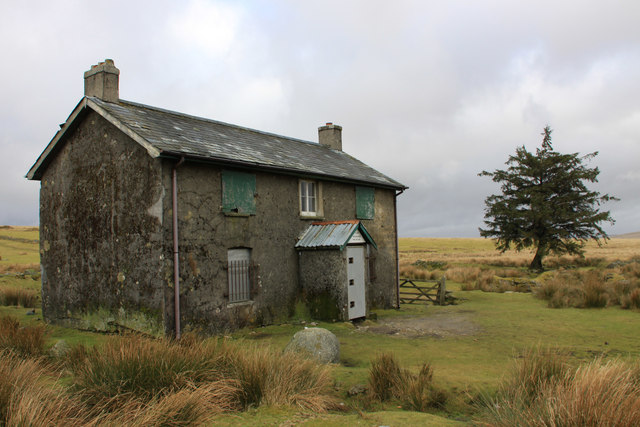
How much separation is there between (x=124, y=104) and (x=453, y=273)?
22475mm

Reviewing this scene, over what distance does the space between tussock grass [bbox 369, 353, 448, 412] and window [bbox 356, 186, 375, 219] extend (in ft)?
34.5

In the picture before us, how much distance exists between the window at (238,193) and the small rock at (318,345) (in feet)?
16.3

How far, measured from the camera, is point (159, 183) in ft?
37.7

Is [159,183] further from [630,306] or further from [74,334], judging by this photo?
[630,306]

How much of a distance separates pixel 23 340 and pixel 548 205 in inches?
1280

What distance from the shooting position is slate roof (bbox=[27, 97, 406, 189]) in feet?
39.3

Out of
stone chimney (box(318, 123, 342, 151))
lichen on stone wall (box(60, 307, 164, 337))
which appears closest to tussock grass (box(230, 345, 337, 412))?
lichen on stone wall (box(60, 307, 164, 337))

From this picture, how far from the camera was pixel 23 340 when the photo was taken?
8.66 meters

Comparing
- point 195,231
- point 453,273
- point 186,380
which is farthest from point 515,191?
point 186,380

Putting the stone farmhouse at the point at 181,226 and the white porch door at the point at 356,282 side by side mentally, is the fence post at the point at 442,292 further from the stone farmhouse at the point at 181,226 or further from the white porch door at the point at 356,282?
the white porch door at the point at 356,282

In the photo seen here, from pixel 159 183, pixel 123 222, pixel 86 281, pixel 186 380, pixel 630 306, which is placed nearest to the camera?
pixel 186 380

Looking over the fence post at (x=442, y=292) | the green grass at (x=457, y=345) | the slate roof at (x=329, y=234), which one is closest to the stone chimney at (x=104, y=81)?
the green grass at (x=457, y=345)

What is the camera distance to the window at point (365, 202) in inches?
700

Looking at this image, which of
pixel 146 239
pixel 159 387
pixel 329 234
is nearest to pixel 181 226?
pixel 146 239
